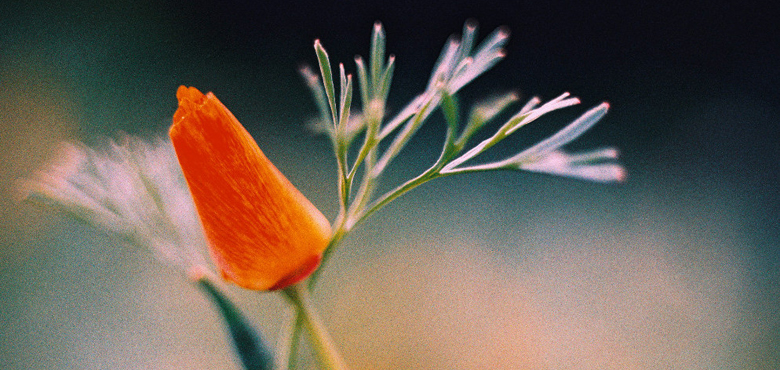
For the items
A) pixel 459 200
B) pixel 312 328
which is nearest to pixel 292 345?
pixel 312 328

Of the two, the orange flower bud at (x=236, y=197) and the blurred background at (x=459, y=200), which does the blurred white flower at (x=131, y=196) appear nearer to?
the orange flower bud at (x=236, y=197)

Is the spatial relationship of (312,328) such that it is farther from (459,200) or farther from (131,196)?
(459,200)

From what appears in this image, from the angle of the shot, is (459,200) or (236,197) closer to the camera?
(236,197)

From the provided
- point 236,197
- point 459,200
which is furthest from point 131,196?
point 459,200

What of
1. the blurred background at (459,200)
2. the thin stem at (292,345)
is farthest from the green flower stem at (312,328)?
the blurred background at (459,200)

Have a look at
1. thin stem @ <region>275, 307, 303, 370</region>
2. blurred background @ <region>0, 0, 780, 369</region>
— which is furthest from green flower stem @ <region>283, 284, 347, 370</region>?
blurred background @ <region>0, 0, 780, 369</region>
